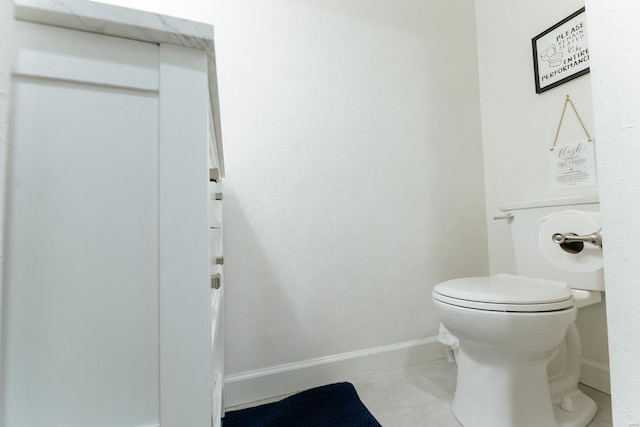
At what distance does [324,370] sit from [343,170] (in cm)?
87

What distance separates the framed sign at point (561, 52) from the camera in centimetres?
125

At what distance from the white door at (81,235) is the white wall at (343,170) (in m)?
0.81

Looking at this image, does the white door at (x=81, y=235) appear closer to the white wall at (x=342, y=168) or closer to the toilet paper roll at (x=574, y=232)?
the white wall at (x=342, y=168)

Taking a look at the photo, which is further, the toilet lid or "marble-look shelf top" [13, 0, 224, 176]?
the toilet lid

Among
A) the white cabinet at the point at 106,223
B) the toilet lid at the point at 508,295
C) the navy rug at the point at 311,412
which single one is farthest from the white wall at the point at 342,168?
the white cabinet at the point at 106,223

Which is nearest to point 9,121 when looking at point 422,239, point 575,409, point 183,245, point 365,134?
point 183,245

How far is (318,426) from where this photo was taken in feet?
3.27

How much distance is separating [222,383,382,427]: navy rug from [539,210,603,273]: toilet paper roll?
0.88 meters

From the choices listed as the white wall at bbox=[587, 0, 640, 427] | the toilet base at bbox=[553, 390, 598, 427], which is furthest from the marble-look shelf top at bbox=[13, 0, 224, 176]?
the toilet base at bbox=[553, 390, 598, 427]

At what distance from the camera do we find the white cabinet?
14.3 inches

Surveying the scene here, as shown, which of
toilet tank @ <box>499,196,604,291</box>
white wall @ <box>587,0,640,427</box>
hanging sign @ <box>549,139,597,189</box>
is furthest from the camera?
hanging sign @ <box>549,139,597,189</box>

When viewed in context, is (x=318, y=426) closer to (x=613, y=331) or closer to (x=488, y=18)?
(x=613, y=331)

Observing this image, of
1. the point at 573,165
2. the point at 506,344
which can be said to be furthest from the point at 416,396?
the point at 573,165

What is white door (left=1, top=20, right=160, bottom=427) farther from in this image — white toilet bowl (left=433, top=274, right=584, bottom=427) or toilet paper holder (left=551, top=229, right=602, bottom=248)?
toilet paper holder (left=551, top=229, right=602, bottom=248)
